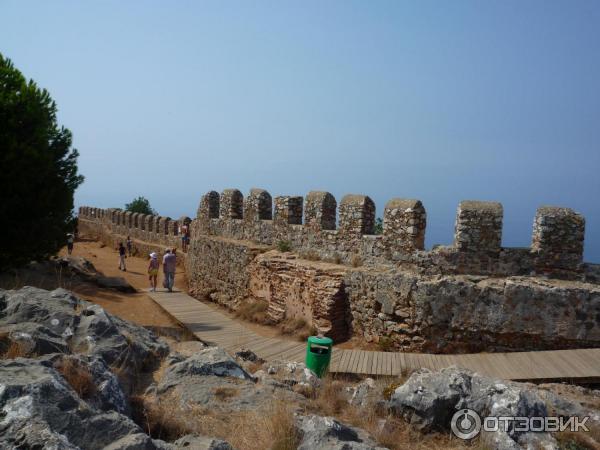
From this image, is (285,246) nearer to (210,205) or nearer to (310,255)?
(310,255)

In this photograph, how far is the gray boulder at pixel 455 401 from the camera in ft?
13.8

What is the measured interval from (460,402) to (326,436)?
1614 mm

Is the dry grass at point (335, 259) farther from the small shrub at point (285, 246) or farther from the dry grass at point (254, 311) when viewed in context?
the dry grass at point (254, 311)

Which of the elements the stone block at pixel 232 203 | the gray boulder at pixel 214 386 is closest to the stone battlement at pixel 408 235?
the stone block at pixel 232 203

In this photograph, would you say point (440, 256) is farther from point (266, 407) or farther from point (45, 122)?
point (45, 122)

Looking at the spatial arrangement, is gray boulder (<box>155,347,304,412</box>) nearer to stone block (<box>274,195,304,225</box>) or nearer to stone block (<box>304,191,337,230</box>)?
stone block (<box>304,191,337,230</box>)

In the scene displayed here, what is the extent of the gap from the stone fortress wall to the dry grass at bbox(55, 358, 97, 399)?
595 cm

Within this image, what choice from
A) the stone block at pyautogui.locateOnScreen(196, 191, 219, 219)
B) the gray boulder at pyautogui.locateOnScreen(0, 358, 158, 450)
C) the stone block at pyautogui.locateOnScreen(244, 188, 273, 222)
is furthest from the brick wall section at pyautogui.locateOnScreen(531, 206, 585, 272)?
the stone block at pyautogui.locateOnScreen(196, 191, 219, 219)

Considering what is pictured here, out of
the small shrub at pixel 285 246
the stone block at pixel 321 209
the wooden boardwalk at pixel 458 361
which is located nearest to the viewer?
the wooden boardwalk at pixel 458 361

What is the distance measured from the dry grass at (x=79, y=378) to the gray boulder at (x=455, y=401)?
260 centimetres

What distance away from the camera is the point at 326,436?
3.27m

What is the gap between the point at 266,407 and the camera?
3916 millimetres

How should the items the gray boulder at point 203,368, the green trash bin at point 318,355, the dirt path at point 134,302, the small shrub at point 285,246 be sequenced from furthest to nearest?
the small shrub at point 285,246 → the dirt path at point 134,302 → the green trash bin at point 318,355 → the gray boulder at point 203,368

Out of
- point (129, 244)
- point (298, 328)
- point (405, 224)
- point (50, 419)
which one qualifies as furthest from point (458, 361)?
point (129, 244)
